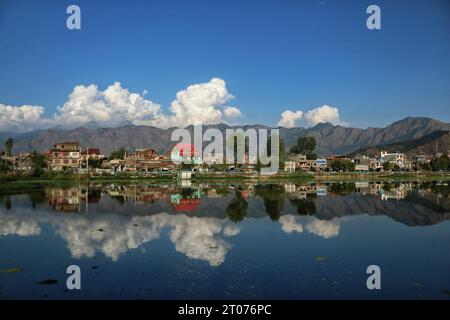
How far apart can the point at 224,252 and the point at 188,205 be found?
14327 millimetres

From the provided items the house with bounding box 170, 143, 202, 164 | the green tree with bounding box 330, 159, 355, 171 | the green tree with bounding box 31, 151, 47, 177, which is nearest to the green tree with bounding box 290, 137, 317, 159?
the green tree with bounding box 330, 159, 355, 171

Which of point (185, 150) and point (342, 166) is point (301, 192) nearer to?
point (342, 166)

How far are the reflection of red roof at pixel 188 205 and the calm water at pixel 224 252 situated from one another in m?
0.50

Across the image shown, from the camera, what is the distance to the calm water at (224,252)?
9.52 meters

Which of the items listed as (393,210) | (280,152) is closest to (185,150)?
(280,152)

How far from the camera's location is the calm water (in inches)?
375

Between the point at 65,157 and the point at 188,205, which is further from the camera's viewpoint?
the point at 65,157

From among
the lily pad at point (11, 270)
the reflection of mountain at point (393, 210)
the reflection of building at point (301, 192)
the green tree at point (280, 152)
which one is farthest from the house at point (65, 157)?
the lily pad at point (11, 270)

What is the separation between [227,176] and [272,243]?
161ft

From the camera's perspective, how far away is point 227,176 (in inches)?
2511

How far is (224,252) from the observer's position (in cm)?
1320

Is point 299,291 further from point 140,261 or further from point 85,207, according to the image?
point 85,207

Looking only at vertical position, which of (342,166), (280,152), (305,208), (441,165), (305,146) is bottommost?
(305,208)
